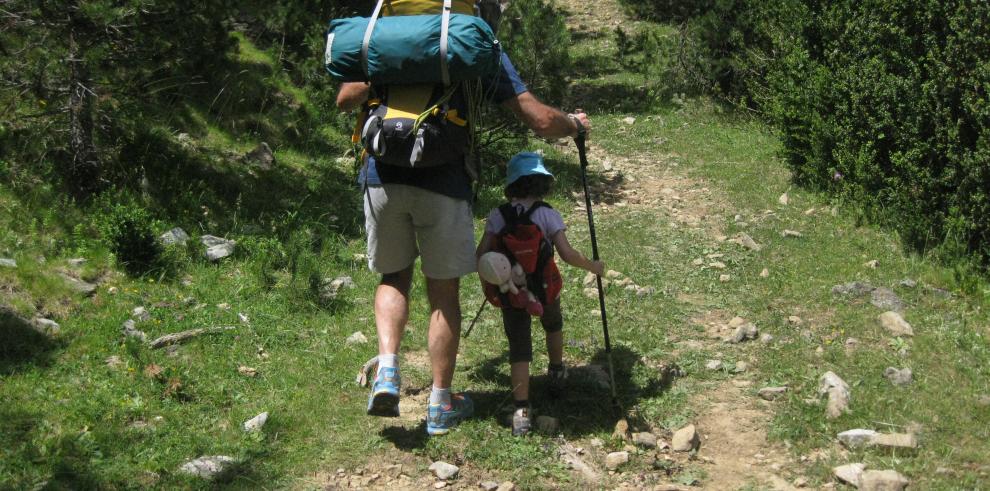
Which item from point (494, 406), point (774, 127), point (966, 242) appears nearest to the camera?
point (494, 406)

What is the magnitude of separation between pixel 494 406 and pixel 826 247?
3588 mm

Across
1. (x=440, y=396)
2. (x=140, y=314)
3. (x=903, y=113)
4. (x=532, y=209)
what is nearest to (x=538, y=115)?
(x=532, y=209)

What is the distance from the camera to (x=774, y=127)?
10.8 metres

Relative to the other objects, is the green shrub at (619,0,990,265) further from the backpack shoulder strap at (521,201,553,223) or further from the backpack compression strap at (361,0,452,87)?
the backpack compression strap at (361,0,452,87)

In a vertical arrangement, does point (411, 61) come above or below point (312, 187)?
above

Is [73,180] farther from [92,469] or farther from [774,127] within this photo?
[774,127]

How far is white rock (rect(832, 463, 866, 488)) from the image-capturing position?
13.3 ft

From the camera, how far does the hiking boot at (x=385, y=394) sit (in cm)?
414

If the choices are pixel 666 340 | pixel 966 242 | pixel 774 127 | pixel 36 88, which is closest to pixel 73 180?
pixel 36 88

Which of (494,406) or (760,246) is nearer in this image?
(494,406)

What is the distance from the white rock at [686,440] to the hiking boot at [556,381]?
717 mm

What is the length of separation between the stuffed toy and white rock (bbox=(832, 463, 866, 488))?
5.07 ft

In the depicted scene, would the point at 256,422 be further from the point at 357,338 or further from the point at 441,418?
the point at 357,338

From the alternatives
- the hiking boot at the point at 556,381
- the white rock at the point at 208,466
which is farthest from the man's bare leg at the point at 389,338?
the hiking boot at the point at 556,381
